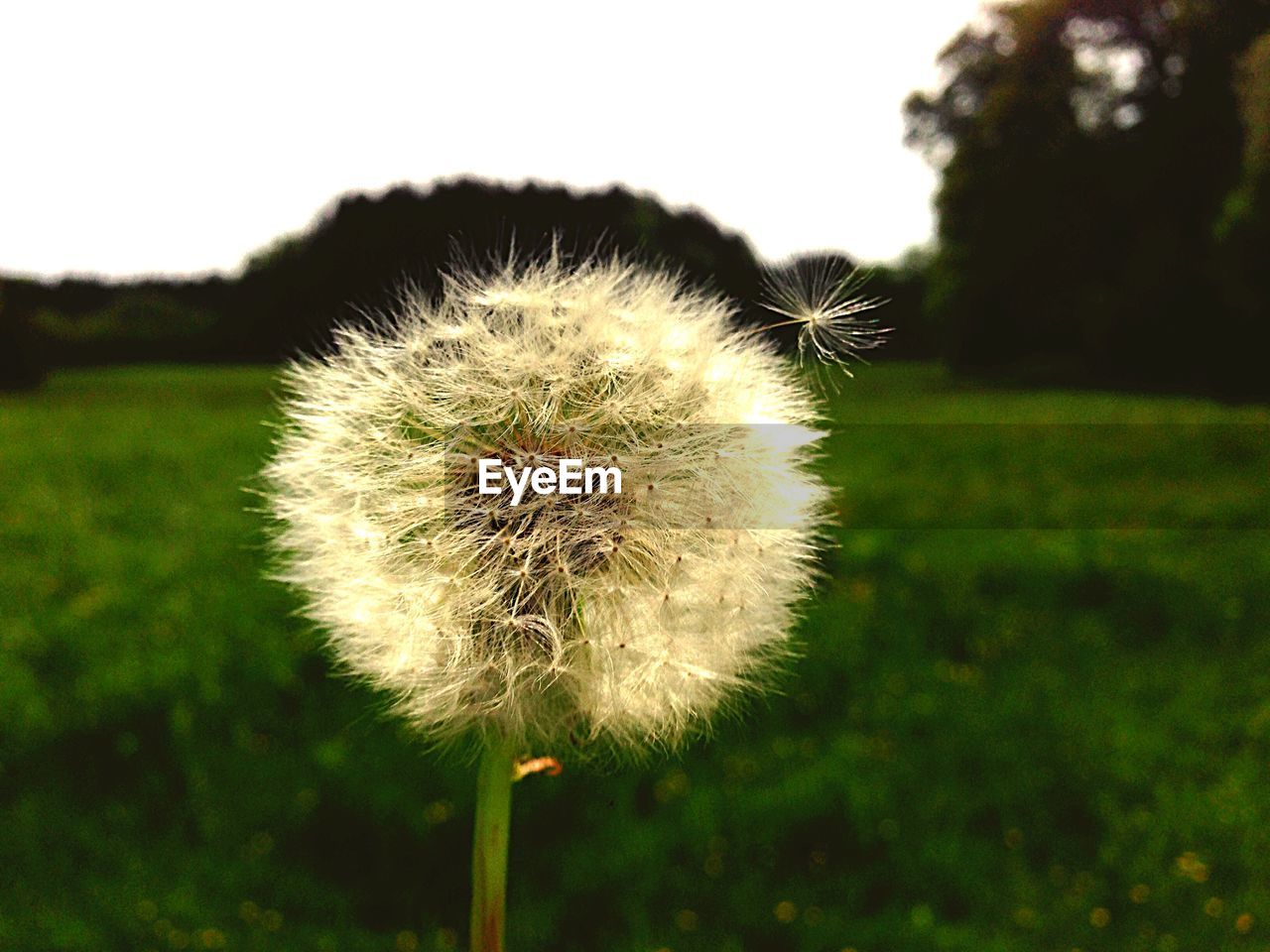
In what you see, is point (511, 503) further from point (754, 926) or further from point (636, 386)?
point (754, 926)

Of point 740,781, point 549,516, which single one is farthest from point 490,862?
point 740,781

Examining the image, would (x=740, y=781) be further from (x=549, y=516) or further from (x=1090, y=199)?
(x=1090, y=199)

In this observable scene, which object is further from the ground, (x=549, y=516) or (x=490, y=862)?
(x=549, y=516)

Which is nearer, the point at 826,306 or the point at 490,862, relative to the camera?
the point at 490,862

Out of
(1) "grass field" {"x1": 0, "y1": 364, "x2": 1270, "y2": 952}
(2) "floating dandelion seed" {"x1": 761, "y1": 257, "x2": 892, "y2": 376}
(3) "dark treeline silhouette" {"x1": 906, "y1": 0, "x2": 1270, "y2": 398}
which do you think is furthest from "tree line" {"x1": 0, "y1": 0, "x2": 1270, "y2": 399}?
(2) "floating dandelion seed" {"x1": 761, "y1": 257, "x2": 892, "y2": 376}

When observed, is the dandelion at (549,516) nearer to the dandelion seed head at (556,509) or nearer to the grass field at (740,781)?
the dandelion seed head at (556,509)
